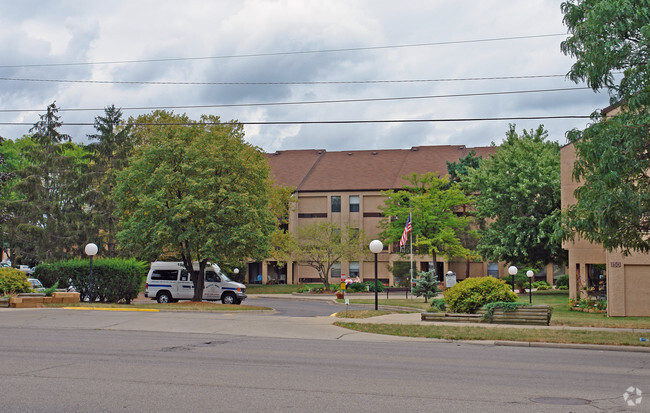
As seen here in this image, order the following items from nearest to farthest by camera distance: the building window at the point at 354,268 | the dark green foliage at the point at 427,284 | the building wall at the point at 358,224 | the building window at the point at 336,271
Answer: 1. the dark green foliage at the point at 427,284
2. the building wall at the point at 358,224
3. the building window at the point at 354,268
4. the building window at the point at 336,271

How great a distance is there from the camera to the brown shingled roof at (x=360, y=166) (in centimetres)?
6925

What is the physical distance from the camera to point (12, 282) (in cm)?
2562

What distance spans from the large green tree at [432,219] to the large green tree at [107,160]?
75.7ft

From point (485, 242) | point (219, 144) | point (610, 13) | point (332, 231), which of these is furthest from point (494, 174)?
point (610, 13)

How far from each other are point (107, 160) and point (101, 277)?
20783 mm

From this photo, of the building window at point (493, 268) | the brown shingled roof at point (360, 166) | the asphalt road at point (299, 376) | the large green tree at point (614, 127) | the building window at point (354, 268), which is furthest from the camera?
the building window at point (354, 268)

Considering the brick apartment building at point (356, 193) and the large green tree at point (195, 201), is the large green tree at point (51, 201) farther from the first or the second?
the brick apartment building at point (356, 193)

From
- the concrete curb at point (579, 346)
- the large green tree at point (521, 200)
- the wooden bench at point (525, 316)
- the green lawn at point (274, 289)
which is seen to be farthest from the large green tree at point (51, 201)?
the concrete curb at point (579, 346)

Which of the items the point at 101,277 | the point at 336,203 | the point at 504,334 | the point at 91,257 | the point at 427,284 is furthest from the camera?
the point at 336,203

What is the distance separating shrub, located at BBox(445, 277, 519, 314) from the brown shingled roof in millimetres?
Result: 44891

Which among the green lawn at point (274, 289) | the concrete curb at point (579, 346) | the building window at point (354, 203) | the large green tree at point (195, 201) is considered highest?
the building window at point (354, 203)

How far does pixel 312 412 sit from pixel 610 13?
1184 cm

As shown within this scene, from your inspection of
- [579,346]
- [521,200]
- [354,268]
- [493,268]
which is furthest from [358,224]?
[579,346]

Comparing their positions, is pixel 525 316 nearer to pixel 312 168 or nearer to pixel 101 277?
pixel 101 277
